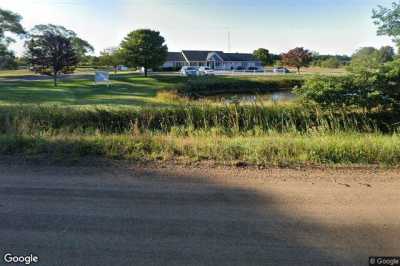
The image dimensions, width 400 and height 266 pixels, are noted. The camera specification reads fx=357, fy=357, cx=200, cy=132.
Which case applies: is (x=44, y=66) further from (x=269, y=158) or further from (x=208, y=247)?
(x=208, y=247)

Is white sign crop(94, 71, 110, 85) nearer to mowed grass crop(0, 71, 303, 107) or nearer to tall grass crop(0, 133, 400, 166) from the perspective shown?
mowed grass crop(0, 71, 303, 107)

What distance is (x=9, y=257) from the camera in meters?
3.08

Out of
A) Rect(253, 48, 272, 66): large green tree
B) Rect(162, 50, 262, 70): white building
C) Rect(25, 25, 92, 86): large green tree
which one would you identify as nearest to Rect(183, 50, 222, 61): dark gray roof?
Rect(162, 50, 262, 70): white building

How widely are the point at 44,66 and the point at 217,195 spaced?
38310 mm

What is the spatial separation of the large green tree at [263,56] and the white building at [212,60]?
5042 mm

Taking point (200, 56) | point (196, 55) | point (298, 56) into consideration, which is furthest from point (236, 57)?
point (298, 56)

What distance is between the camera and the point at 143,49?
5006 cm

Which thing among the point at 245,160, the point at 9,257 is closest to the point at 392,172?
the point at 245,160

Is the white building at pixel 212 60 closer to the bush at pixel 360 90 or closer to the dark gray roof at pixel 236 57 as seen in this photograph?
the dark gray roof at pixel 236 57

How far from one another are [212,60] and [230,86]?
49319 mm

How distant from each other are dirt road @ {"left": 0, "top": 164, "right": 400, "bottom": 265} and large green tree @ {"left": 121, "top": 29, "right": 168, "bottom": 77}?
46308mm

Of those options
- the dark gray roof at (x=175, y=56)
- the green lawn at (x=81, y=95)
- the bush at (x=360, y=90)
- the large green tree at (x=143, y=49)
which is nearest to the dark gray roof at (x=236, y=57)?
the dark gray roof at (x=175, y=56)

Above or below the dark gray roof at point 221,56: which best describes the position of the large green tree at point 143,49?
below

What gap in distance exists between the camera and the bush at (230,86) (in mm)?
40213
